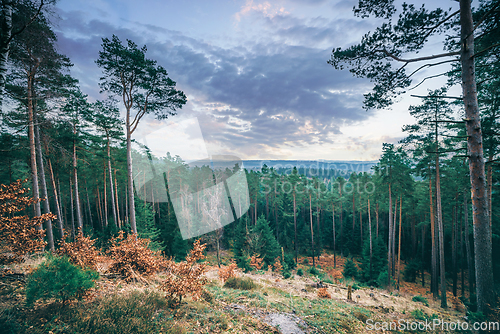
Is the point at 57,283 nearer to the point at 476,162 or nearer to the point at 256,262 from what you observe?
the point at 476,162

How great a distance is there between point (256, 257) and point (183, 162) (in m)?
22.7

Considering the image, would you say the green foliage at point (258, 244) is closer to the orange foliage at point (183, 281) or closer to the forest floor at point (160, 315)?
the forest floor at point (160, 315)

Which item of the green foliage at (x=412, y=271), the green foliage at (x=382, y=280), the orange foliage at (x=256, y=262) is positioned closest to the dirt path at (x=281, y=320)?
the orange foliage at (x=256, y=262)

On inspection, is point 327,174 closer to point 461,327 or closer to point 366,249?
point 366,249

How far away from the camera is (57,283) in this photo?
3857 millimetres

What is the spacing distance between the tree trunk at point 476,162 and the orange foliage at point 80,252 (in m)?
10.8

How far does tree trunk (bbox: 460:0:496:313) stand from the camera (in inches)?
186

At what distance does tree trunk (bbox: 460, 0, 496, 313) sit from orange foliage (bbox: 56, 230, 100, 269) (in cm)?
1080

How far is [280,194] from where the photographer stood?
32.1m

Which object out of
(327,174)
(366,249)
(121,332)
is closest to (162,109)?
(121,332)

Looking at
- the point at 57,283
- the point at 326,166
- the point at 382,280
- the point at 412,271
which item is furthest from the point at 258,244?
the point at 326,166

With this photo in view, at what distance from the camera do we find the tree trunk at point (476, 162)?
4734 millimetres

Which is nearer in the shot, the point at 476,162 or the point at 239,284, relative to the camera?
the point at 476,162

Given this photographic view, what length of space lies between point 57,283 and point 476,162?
34.1 feet
